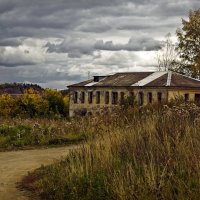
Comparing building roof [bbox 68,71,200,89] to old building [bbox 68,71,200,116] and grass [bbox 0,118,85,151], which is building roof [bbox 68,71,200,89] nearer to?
old building [bbox 68,71,200,116]

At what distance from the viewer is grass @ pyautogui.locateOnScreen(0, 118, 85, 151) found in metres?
17.7

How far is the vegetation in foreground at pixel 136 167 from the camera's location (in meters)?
7.84

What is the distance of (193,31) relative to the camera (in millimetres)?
52156

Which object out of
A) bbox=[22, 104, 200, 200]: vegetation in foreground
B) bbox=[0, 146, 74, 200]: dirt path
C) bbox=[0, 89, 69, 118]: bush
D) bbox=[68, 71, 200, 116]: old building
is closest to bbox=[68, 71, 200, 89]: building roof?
bbox=[68, 71, 200, 116]: old building

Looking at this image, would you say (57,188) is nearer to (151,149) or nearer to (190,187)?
(151,149)

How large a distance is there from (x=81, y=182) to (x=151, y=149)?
1516mm

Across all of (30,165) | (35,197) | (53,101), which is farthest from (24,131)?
(53,101)

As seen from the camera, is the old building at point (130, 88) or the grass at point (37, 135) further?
the old building at point (130, 88)

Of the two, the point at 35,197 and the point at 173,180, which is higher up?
the point at 173,180

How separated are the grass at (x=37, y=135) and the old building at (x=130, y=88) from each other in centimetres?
2819

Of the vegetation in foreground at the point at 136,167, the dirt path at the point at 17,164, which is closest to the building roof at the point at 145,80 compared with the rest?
the dirt path at the point at 17,164

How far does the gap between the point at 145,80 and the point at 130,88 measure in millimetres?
2185

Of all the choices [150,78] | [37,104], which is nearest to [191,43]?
[150,78]

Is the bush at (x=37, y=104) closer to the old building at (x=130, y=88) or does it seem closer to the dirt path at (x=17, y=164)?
the old building at (x=130, y=88)
